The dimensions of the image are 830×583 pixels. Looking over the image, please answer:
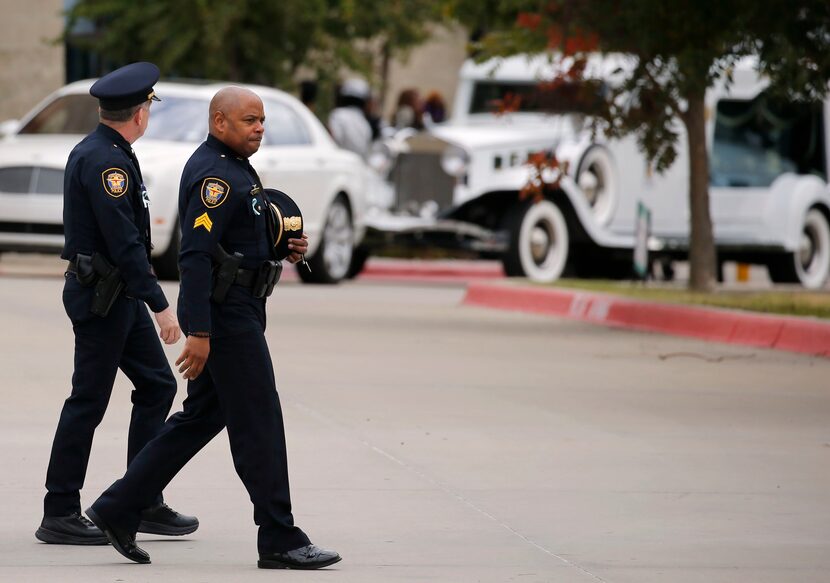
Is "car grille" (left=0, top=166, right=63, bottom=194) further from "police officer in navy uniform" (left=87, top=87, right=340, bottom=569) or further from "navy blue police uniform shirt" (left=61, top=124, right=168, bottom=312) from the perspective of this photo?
"police officer in navy uniform" (left=87, top=87, right=340, bottom=569)

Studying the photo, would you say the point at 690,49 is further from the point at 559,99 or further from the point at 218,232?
the point at 218,232

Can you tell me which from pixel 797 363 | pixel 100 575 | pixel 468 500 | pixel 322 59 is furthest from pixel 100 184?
pixel 322 59

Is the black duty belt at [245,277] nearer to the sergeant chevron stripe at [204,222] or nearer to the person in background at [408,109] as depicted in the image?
the sergeant chevron stripe at [204,222]

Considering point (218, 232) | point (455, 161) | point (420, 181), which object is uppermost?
point (218, 232)

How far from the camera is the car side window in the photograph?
1919 centimetres

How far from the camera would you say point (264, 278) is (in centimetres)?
625

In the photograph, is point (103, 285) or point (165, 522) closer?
point (103, 285)

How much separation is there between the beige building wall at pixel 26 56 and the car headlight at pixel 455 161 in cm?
1123

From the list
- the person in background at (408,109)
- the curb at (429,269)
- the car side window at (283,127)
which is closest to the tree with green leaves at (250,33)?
the person in background at (408,109)

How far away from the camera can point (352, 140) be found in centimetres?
2191

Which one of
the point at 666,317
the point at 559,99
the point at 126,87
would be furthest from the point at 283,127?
the point at 126,87

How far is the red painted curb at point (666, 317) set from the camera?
14.0 meters

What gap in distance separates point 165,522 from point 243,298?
3.25 feet

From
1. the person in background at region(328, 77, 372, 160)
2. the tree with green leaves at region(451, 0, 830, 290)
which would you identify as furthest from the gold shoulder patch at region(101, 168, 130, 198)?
the person in background at region(328, 77, 372, 160)
